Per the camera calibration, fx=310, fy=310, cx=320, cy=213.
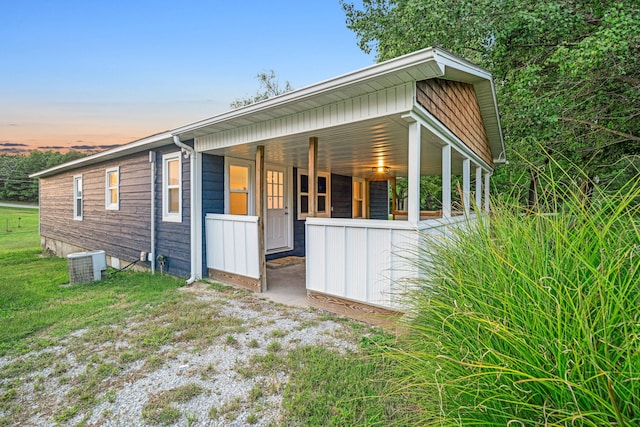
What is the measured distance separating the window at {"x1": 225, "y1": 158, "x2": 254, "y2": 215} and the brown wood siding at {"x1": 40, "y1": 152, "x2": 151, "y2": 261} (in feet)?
6.39

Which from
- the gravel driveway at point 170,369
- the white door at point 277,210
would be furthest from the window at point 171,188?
the gravel driveway at point 170,369

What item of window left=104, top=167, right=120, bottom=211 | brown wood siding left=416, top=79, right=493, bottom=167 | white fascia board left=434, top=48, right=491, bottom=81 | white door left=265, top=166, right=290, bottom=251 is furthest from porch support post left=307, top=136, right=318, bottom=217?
window left=104, top=167, right=120, bottom=211

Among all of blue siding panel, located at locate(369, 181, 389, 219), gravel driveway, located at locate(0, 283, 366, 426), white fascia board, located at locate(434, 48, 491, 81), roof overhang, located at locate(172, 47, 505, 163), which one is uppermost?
white fascia board, located at locate(434, 48, 491, 81)

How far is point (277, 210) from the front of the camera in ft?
24.2

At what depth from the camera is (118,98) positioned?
11703 mm

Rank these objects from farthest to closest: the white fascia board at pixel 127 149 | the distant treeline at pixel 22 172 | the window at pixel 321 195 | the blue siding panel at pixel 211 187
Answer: the distant treeline at pixel 22 172 → the window at pixel 321 195 → the white fascia board at pixel 127 149 → the blue siding panel at pixel 211 187

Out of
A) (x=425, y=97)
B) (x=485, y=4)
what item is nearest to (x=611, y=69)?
(x=485, y=4)

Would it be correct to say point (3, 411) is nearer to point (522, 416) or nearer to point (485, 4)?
point (522, 416)

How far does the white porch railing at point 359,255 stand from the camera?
341 cm

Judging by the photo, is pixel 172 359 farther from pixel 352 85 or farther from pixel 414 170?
pixel 352 85

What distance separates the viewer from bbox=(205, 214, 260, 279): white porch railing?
4.95m

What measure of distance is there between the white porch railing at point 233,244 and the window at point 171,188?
0.89 metres

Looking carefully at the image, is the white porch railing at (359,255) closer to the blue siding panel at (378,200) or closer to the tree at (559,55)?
the tree at (559,55)

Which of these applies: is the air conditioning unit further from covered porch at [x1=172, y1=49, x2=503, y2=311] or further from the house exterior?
covered porch at [x1=172, y1=49, x2=503, y2=311]
